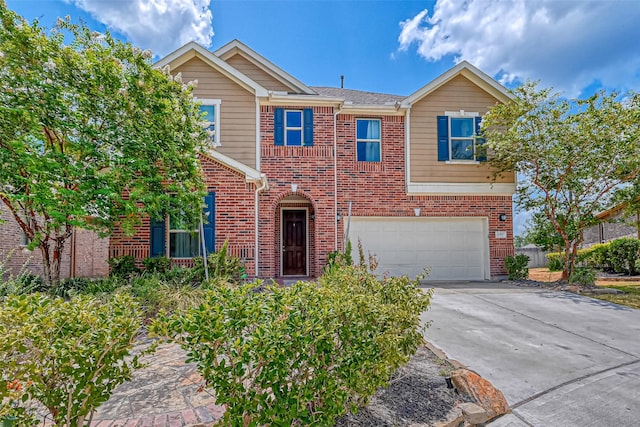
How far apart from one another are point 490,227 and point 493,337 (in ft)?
24.0

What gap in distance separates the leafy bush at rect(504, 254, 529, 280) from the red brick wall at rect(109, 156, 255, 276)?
857 centimetres

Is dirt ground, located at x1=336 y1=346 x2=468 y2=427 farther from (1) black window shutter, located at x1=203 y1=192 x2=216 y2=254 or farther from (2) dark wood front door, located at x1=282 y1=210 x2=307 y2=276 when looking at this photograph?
(2) dark wood front door, located at x1=282 y1=210 x2=307 y2=276

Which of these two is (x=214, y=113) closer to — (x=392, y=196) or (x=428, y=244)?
(x=392, y=196)

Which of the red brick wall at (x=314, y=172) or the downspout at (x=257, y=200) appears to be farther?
the red brick wall at (x=314, y=172)

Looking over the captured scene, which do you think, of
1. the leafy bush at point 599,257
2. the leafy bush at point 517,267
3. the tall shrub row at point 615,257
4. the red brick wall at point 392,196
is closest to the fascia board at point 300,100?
the red brick wall at point 392,196

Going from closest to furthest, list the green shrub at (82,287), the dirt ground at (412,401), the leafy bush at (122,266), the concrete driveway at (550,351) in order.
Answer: the dirt ground at (412,401)
the concrete driveway at (550,351)
the green shrub at (82,287)
the leafy bush at (122,266)

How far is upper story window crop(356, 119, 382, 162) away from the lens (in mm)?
11758

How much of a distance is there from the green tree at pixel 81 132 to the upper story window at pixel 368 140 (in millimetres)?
6009

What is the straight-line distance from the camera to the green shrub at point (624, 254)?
45.0 feet

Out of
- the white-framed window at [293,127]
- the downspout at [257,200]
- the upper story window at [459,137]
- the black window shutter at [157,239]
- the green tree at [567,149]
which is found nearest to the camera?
the black window shutter at [157,239]

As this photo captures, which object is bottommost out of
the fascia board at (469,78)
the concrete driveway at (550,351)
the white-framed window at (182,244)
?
the concrete driveway at (550,351)

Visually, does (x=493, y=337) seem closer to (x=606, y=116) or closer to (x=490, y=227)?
(x=490, y=227)

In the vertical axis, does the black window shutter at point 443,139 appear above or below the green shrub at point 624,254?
above

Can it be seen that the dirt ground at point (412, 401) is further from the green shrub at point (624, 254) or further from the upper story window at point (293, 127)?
the green shrub at point (624, 254)
